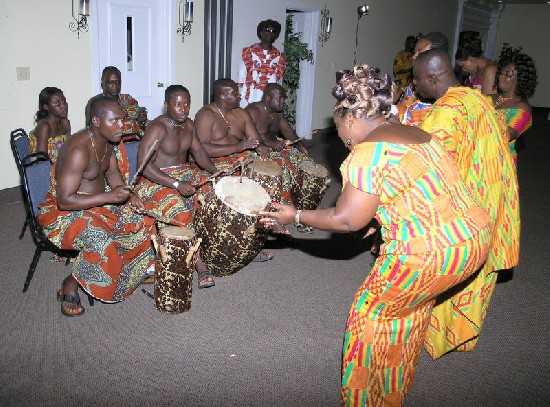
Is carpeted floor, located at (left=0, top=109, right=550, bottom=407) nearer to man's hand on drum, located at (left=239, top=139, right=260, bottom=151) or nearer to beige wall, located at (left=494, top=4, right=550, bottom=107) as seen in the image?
man's hand on drum, located at (left=239, top=139, right=260, bottom=151)

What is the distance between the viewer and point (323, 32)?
943 centimetres

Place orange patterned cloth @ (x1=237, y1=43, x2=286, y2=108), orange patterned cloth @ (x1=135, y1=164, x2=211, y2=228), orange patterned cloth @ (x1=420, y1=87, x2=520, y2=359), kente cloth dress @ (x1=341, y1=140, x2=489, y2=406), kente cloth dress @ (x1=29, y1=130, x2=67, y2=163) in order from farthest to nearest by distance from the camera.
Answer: orange patterned cloth @ (x1=237, y1=43, x2=286, y2=108), kente cloth dress @ (x1=29, y1=130, x2=67, y2=163), orange patterned cloth @ (x1=135, y1=164, x2=211, y2=228), orange patterned cloth @ (x1=420, y1=87, x2=520, y2=359), kente cloth dress @ (x1=341, y1=140, x2=489, y2=406)

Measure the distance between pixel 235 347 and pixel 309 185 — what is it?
207cm

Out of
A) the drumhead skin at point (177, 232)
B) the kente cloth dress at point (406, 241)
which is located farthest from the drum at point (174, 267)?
Answer: the kente cloth dress at point (406, 241)

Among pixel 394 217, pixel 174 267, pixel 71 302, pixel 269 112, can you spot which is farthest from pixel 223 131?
pixel 394 217

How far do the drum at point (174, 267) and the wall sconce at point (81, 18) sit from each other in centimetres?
325

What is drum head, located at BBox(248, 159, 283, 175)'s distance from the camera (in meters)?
3.91

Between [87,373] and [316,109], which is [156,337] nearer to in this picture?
[87,373]

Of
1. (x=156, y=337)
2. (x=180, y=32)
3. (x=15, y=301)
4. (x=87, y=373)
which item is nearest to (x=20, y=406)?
(x=87, y=373)

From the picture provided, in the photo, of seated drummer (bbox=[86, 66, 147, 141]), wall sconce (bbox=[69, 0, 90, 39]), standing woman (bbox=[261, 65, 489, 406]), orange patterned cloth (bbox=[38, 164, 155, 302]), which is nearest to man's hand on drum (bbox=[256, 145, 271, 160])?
seated drummer (bbox=[86, 66, 147, 141])

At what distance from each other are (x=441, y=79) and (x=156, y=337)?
2317mm

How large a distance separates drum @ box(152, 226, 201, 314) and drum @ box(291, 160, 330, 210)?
171 centimetres

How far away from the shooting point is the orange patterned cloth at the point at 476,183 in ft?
8.44

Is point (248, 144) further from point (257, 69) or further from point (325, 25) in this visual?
point (325, 25)
